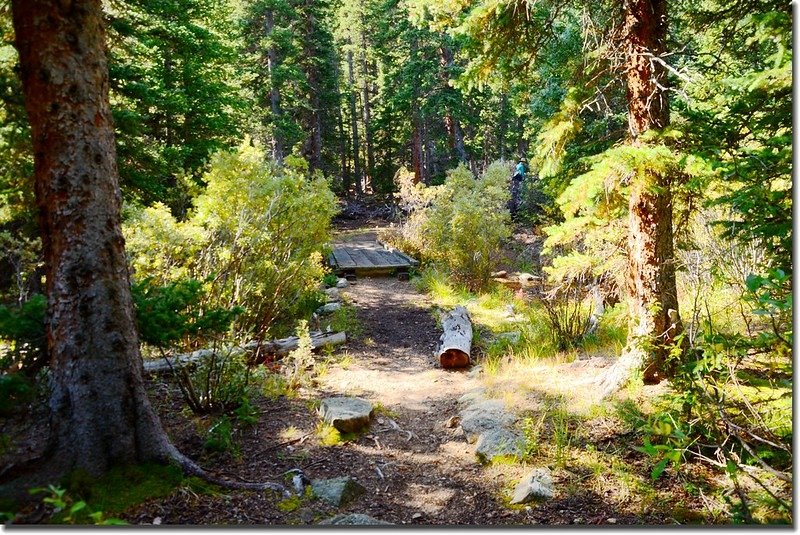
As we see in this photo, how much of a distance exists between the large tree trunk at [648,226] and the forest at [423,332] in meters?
0.02

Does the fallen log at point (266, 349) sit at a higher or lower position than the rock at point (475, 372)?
higher

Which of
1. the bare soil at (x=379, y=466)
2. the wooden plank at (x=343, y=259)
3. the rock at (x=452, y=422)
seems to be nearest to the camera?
the bare soil at (x=379, y=466)

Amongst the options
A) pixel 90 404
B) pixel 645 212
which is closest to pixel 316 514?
pixel 90 404

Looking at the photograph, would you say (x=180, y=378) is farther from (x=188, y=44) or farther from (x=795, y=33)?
(x=188, y=44)

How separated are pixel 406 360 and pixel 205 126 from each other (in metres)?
6.99

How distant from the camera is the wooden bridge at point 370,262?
12.7 m

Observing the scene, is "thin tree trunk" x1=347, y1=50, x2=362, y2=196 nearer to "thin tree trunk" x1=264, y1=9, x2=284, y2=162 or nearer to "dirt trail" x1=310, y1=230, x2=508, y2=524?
"thin tree trunk" x1=264, y1=9, x2=284, y2=162

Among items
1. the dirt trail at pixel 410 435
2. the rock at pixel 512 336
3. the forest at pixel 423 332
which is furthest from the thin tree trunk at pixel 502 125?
the dirt trail at pixel 410 435

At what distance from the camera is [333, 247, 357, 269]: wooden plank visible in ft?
42.3

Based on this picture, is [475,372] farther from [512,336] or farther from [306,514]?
[306,514]

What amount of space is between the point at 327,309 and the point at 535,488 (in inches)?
239

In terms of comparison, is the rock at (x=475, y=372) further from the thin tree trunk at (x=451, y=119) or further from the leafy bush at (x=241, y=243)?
the thin tree trunk at (x=451, y=119)

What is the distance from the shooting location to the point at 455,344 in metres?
6.69

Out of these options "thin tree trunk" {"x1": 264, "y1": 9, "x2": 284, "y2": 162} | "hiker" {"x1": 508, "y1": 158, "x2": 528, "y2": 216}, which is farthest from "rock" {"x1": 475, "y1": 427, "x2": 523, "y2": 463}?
"thin tree trunk" {"x1": 264, "y1": 9, "x2": 284, "y2": 162}
